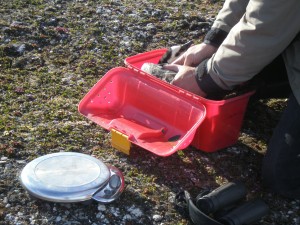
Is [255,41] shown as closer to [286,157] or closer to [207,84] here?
[207,84]

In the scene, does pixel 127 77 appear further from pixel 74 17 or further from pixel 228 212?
pixel 74 17

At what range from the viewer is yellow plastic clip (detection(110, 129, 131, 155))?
7.27 ft

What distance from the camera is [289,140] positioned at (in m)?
2.10

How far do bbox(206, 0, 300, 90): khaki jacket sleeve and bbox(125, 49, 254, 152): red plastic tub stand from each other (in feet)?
0.29

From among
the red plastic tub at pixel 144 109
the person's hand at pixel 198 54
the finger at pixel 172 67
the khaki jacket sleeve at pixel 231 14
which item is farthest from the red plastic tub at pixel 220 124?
the khaki jacket sleeve at pixel 231 14

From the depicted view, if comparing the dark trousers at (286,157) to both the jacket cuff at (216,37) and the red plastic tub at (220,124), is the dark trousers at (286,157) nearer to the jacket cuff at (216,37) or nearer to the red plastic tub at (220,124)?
the red plastic tub at (220,124)

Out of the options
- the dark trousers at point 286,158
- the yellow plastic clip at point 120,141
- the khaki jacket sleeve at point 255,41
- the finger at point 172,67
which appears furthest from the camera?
the finger at point 172,67

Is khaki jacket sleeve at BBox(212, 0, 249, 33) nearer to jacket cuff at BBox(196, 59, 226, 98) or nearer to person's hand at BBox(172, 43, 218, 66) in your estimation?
person's hand at BBox(172, 43, 218, 66)

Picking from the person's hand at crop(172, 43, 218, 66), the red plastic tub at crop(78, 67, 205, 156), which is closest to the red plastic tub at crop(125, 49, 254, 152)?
the red plastic tub at crop(78, 67, 205, 156)

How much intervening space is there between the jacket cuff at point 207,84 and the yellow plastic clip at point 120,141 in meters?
0.39

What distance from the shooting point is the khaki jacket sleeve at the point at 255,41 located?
199 cm

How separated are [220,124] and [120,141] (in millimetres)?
432

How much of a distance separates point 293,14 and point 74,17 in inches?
73.0

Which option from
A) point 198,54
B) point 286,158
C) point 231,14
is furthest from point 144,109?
point 286,158
